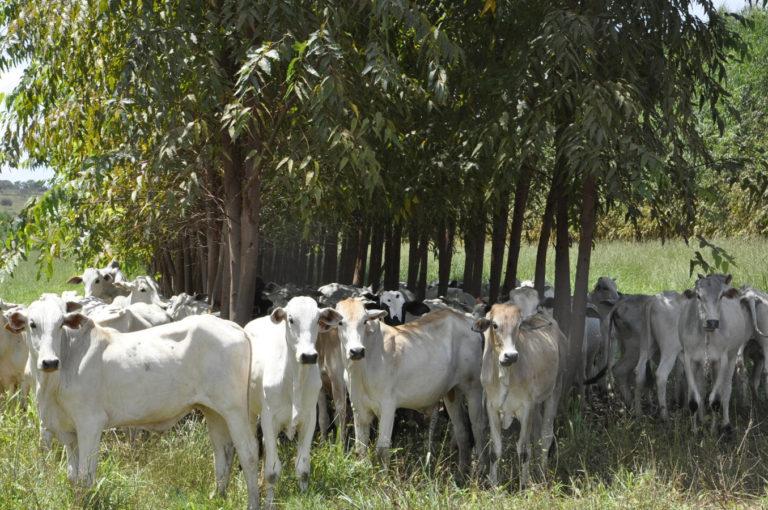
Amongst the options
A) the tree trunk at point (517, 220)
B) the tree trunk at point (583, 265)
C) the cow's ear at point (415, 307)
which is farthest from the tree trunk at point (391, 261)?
the tree trunk at point (583, 265)

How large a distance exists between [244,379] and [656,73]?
5367 mm

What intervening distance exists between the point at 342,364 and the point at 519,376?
1606 mm

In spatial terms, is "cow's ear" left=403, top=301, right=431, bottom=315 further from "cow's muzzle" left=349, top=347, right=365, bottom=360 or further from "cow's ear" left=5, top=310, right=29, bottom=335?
"cow's ear" left=5, top=310, right=29, bottom=335

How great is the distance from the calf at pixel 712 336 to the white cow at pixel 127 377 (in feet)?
16.7

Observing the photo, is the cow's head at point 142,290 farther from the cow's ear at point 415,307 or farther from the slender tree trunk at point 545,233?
the slender tree trunk at point 545,233

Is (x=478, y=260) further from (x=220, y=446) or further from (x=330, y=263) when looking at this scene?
(x=220, y=446)

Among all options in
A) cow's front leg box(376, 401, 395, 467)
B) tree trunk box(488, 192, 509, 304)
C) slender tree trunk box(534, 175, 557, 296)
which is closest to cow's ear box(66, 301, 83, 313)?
cow's front leg box(376, 401, 395, 467)

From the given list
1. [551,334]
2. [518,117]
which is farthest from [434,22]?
[551,334]

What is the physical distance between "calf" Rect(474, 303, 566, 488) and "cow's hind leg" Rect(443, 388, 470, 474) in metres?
0.61

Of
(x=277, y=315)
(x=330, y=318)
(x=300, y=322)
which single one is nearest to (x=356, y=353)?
(x=330, y=318)

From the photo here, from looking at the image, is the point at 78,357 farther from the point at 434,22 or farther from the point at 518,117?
the point at 434,22

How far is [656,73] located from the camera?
10.3m

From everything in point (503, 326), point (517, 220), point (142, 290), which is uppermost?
point (517, 220)

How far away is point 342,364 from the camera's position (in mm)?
9273
